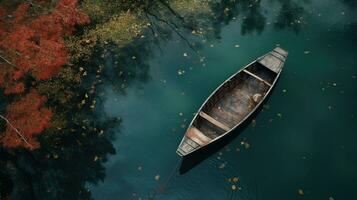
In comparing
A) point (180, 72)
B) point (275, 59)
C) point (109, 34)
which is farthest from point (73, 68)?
point (275, 59)

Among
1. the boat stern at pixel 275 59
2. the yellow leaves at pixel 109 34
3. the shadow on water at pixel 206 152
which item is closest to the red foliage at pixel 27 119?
the yellow leaves at pixel 109 34

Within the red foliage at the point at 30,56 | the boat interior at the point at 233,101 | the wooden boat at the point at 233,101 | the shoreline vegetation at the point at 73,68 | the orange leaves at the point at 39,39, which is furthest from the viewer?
the orange leaves at the point at 39,39

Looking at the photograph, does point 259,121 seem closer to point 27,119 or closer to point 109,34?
point 109,34

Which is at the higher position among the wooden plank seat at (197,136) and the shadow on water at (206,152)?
the wooden plank seat at (197,136)

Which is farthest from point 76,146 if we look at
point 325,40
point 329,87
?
point 325,40

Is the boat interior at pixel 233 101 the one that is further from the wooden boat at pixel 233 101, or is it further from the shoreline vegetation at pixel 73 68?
the shoreline vegetation at pixel 73 68

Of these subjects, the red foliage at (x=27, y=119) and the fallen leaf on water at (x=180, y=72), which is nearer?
the red foliage at (x=27, y=119)
